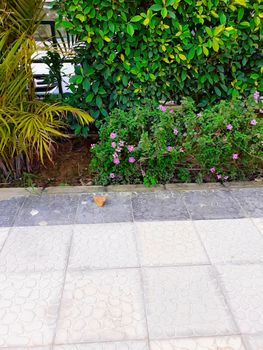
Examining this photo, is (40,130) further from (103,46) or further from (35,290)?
(35,290)

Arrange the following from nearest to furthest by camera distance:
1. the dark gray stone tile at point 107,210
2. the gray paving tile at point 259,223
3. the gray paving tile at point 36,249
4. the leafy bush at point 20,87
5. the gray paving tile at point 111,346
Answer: the gray paving tile at point 111,346 → the gray paving tile at point 36,249 → the gray paving tile at point 259,223 → the dark gray stone tile at point 107,210 → the leafy bush at point 20,87

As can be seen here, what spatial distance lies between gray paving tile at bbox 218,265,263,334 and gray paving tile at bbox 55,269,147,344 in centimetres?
49

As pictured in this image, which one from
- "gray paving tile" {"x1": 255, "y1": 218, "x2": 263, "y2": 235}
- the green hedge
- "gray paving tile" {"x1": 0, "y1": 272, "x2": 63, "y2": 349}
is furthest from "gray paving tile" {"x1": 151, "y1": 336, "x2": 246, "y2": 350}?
the green hedge

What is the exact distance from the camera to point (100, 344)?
163 centimetres

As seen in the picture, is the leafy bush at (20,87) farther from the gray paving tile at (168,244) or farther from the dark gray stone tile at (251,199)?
the dark gray stone tile at (251,199)

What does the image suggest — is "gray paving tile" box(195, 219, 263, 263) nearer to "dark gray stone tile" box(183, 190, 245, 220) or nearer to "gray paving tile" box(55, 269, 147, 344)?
"dark gray stone tile" box(183, 190, 245, 220)

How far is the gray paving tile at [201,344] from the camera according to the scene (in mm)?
1612

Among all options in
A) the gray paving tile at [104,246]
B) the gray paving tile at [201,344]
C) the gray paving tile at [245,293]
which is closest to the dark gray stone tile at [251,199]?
the gray paving tile at [245,293]

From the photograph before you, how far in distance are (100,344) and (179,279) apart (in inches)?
23.9

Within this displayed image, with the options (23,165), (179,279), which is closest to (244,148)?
(179,279)

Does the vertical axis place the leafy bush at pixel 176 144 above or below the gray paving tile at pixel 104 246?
above

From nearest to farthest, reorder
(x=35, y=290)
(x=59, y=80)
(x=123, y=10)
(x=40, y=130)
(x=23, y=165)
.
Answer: (x=35, y=290) < (x=40, y=130) < (x=123, y=10) < (x=23, y=165) < (x=59, y=80)

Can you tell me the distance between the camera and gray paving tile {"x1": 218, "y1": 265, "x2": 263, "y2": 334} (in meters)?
1.75

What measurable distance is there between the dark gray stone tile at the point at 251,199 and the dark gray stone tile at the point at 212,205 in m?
0.06
